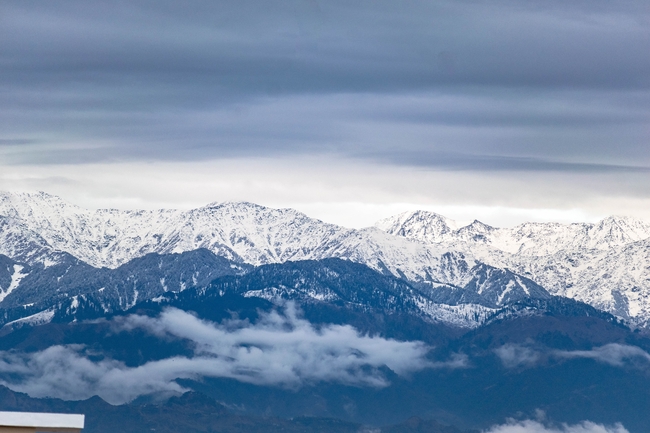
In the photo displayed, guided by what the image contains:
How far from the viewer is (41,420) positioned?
34344 mm

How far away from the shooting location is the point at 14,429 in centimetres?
3456

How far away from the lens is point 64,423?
3444 cm

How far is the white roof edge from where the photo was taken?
112 feet

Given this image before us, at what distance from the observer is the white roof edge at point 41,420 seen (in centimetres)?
3415

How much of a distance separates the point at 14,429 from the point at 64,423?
1.17 meters
